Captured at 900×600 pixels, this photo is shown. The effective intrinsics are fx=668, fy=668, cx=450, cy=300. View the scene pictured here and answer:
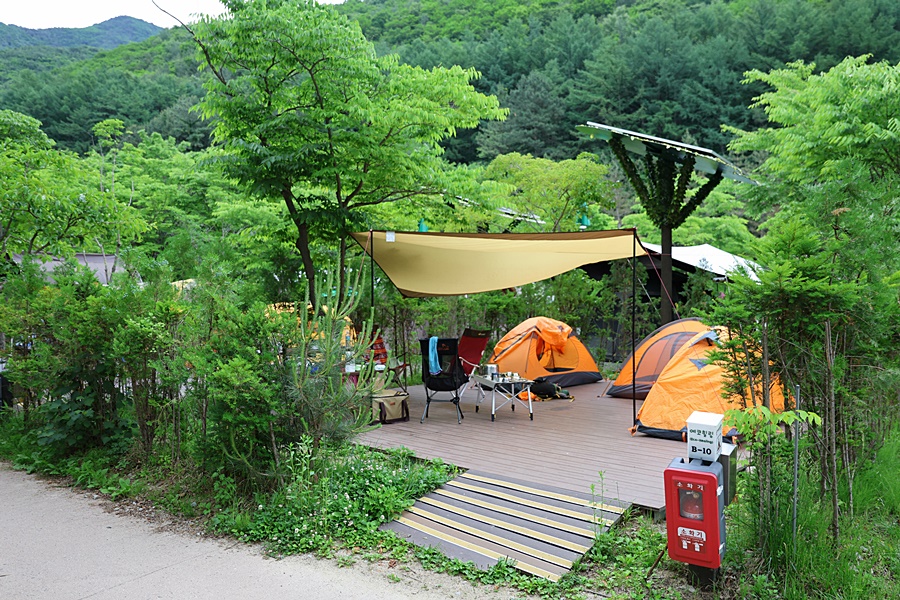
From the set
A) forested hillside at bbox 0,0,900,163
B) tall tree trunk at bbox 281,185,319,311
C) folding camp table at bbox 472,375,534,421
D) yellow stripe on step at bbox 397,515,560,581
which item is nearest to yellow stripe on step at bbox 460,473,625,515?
yellow stripe on step at bbox 397,515,560,581

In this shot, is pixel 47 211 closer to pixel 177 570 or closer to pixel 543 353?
pixel 177 570

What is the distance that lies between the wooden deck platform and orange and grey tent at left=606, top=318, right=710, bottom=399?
26 cm

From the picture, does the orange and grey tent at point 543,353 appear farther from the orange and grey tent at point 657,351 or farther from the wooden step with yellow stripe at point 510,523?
the wooden step with yellow stripe at point 510,523

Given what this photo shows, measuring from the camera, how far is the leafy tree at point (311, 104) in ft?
20.9

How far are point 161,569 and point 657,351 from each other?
5.27 metres

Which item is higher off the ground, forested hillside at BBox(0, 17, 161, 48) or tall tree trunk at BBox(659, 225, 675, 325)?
forested hillside at BBox(0, 17, 161, 48)

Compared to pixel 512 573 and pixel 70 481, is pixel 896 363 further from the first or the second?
pixel 70 481

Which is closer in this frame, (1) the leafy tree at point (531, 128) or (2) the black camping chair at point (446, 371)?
(2) the black camping chair at point (446, 371)

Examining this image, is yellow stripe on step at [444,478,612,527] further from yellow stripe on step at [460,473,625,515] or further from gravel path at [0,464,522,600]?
gravel path at [0,464,522,600]

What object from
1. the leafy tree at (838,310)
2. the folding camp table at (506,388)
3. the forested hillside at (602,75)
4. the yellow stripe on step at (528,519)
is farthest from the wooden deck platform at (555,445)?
the forested hillside at (602,75)

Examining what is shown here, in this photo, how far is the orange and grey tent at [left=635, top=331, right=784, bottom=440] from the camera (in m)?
5.39

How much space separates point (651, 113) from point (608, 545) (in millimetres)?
25725

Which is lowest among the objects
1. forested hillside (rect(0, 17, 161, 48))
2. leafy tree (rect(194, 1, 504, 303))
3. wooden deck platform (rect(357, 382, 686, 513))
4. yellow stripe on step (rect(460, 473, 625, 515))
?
yellow stripe on step (rect(460, 473, 625, 515))

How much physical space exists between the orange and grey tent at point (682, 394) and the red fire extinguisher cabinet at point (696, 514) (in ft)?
8.28
